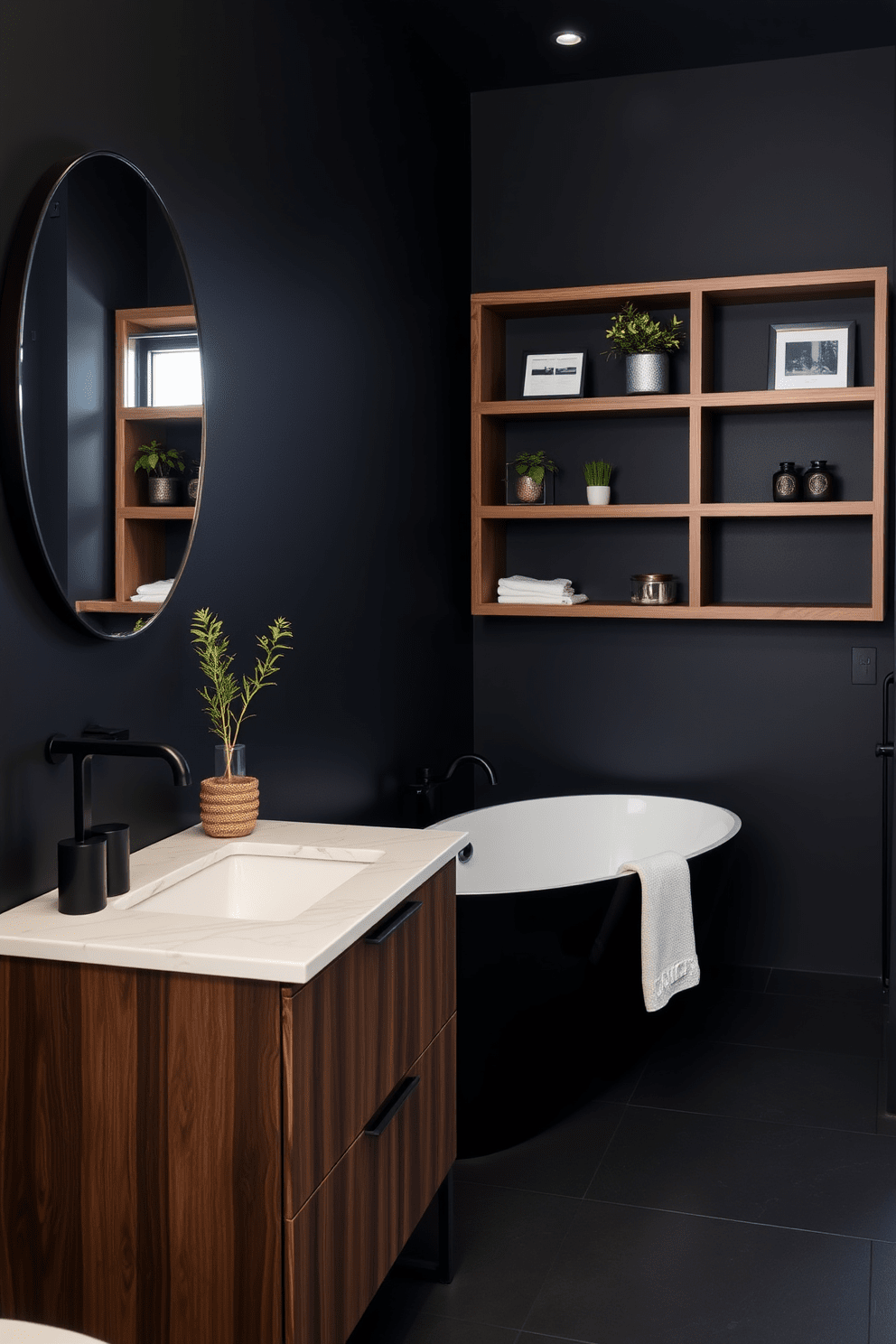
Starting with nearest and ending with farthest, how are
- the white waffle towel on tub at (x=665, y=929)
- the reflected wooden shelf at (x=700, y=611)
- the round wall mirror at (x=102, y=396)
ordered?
the round wall mirror at (x=102, y=396)
the white waffle towel on tub at (x=665, y=929)
the reflected wooden shelf at (x=700, y=611)

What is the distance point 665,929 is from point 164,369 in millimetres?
1709

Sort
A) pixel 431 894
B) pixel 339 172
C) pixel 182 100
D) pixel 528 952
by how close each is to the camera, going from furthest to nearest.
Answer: pixel 339 172
pixel 528 952
pixel 182 100
pixel 431 894

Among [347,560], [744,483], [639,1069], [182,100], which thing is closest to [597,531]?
[744,483]

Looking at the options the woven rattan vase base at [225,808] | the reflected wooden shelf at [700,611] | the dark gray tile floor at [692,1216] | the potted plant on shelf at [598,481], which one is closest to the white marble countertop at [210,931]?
the woven rattan vase base at [225,808]

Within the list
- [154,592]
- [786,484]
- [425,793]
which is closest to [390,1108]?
[154,592]

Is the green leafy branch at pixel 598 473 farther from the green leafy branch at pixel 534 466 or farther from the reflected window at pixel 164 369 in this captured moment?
the reflected window at pixel 164 369

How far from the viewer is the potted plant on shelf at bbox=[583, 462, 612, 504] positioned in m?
3.82

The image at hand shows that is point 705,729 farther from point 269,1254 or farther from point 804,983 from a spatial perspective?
point 269,1254

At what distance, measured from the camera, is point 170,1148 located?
1536mm

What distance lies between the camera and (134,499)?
2068 millimetres

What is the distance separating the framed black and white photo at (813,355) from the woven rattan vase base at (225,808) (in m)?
2.25

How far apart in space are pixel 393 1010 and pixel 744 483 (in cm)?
247

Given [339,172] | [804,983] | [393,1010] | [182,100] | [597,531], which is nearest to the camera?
[393,1010]

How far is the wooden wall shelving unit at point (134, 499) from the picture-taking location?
6.61 feet
